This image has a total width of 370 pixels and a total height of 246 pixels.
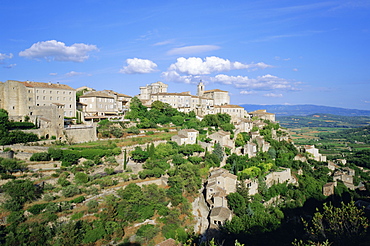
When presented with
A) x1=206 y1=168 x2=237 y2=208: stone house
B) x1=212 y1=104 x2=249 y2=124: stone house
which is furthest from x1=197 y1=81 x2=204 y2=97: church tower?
x1=206 y1=168 x2=237 y2=208: stone house

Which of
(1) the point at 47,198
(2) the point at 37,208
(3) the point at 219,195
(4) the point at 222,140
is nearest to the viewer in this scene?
(2) the point at 37,208

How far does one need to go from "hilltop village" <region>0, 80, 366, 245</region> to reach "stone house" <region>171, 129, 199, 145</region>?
173mm

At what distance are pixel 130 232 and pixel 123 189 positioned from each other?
16.4 ft

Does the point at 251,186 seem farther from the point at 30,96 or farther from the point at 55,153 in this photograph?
the point at 30,96

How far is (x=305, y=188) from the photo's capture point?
1489 inches

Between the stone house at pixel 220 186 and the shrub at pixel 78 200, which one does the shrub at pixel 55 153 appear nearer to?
the shrub at pixel 78 200

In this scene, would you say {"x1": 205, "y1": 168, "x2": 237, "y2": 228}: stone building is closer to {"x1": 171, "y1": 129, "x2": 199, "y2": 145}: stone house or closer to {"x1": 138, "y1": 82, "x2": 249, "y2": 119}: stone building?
{"x1": 171, "y1": 129, "x2": 199, "y2": 145}: stone house

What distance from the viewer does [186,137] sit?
38.2 meters

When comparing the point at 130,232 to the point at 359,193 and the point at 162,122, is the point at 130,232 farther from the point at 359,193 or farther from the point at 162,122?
the point at 359,193

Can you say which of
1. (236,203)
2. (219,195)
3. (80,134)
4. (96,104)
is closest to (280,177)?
(236,203)

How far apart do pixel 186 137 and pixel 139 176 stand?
10769 mm

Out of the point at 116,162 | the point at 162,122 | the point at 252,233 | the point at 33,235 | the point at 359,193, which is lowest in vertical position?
the point at 359,193

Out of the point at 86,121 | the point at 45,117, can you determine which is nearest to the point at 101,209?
the point at 45,117

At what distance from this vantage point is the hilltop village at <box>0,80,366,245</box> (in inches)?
851
